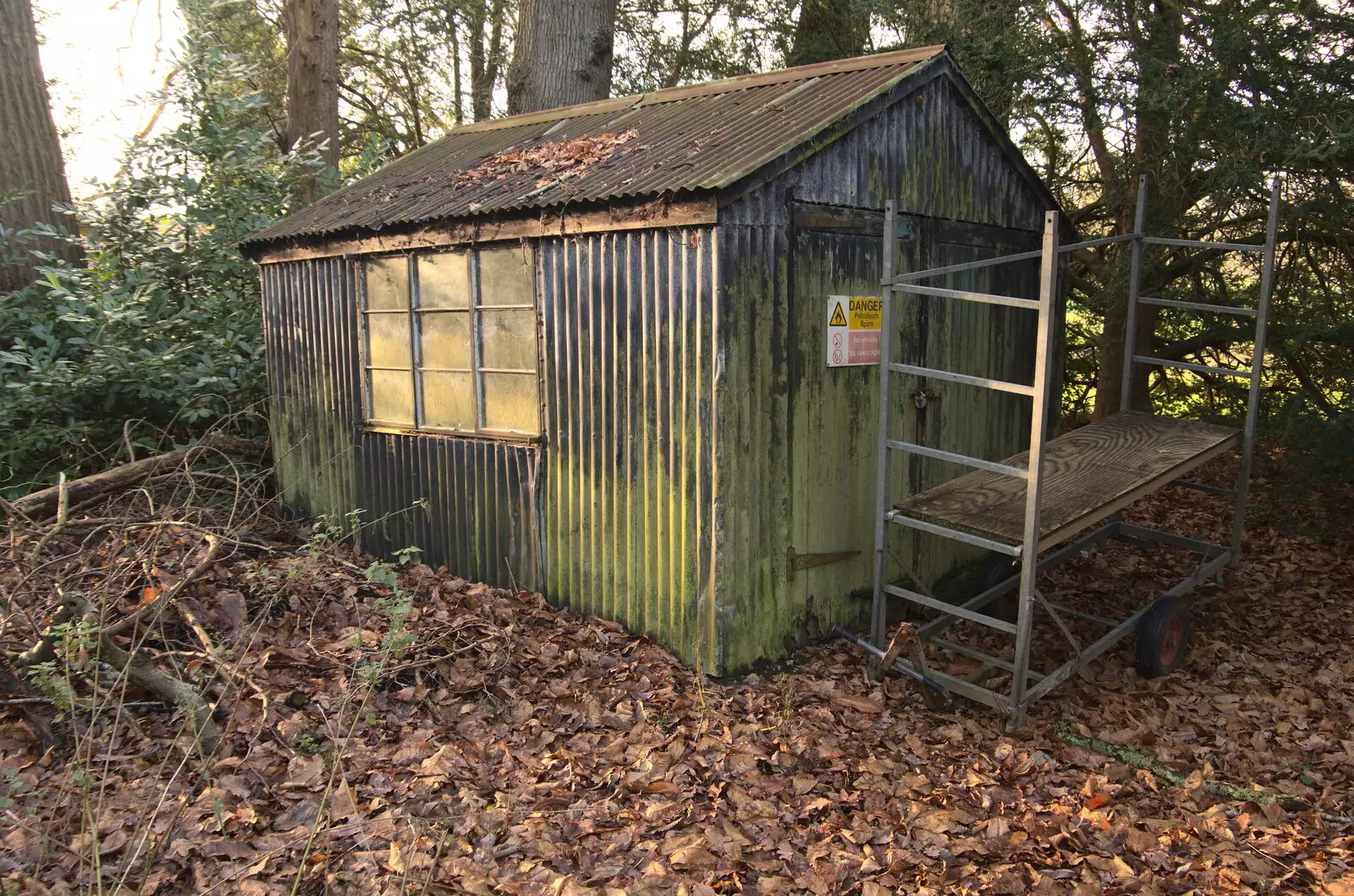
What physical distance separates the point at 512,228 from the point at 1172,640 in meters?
5.46

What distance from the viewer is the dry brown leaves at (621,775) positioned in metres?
3.83

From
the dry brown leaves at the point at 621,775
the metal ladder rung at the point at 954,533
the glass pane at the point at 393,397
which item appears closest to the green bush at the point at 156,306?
the glass pane at the point at 393,397

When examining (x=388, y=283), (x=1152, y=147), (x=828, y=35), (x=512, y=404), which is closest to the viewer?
(x=512, y=404)

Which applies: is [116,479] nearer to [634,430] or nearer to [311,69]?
[634,430]

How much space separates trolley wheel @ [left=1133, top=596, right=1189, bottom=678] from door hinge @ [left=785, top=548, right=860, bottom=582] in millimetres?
2083

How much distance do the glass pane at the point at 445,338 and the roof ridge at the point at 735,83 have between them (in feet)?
8.64

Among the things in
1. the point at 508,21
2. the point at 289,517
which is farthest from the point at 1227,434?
the point at 508,21

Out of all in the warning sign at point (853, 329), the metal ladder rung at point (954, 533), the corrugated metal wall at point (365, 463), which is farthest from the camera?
the corrugated metal wall at point (365, 463)

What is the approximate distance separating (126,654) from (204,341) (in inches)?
207

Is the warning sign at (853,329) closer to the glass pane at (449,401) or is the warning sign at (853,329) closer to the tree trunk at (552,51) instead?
the glass pane at (449,401)

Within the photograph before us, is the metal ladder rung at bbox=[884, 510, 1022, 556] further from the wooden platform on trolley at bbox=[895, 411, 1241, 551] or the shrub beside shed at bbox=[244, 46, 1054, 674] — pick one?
the shrub beside shed at bbox=[244, 46, 1054, 674]

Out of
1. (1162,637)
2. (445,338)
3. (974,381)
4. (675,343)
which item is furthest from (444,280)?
(1162,637)

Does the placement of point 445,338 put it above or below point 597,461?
above

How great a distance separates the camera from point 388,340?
7594mm
